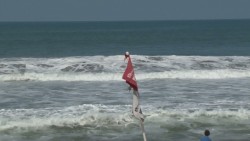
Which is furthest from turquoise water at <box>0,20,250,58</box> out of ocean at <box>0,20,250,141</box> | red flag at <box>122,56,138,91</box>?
red flag at <box>122,56,138,91</box>

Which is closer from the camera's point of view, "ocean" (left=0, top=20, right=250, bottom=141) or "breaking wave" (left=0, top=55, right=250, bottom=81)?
"ocean" (left=0, top=20, right=250, bottom=141)

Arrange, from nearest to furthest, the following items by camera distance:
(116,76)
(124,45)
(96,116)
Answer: (96,116) → (116,76) → (124,45)

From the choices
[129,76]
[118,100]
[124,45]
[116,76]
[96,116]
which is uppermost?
[124,45]

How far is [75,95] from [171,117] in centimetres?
794

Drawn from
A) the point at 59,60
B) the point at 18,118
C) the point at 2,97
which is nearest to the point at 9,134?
the point at 18,118

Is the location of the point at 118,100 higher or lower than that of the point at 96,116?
higher

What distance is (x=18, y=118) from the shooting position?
21.6m

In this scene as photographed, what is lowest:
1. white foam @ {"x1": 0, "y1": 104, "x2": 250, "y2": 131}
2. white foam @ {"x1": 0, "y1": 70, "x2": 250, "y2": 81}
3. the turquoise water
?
white foam @ {"x1": 0, "y1": 104, "x2": 250, "y2": 131}

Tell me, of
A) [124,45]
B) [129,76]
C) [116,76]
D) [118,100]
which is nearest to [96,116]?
[118,100]

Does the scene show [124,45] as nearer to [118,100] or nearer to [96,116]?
[118,100]

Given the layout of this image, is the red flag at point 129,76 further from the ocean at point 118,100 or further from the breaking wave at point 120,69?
the breaking wave at point 120,69

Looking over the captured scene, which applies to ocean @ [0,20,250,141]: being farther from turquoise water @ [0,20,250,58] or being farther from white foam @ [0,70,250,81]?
turquoise water @ [0,20,250,58]

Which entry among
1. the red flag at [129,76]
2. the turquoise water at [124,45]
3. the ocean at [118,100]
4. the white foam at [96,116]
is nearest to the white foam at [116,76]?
the ocean at [118,100]

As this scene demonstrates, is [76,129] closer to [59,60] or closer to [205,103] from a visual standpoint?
[205,103]
